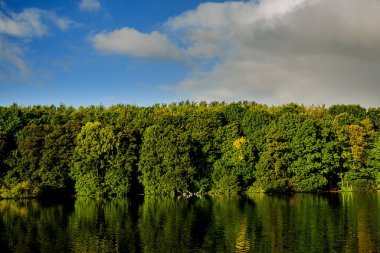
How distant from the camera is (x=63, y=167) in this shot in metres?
101

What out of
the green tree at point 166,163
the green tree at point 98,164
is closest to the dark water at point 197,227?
the green tree at point 98,164

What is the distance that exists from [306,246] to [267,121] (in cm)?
7196

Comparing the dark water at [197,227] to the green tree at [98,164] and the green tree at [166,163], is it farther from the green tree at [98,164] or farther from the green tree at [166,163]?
the green tree at [166,163]

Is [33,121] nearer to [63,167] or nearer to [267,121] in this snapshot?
[63,167]

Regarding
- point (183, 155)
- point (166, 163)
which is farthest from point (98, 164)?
point (183, 155)

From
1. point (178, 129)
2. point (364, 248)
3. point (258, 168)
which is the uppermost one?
point (178, 129)

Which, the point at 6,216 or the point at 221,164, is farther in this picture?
the point at 221,164

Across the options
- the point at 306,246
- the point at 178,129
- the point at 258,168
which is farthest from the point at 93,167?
→ the point at 306,246

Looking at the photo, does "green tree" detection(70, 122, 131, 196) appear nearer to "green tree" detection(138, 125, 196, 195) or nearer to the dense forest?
the dense forest

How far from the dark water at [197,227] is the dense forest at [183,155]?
2091 cm

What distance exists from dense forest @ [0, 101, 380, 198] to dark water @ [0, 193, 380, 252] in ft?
68.6

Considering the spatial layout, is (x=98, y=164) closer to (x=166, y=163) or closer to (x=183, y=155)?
(x=166, y=163)

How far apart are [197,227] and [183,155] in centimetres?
4829

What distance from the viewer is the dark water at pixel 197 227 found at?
4338 cm
